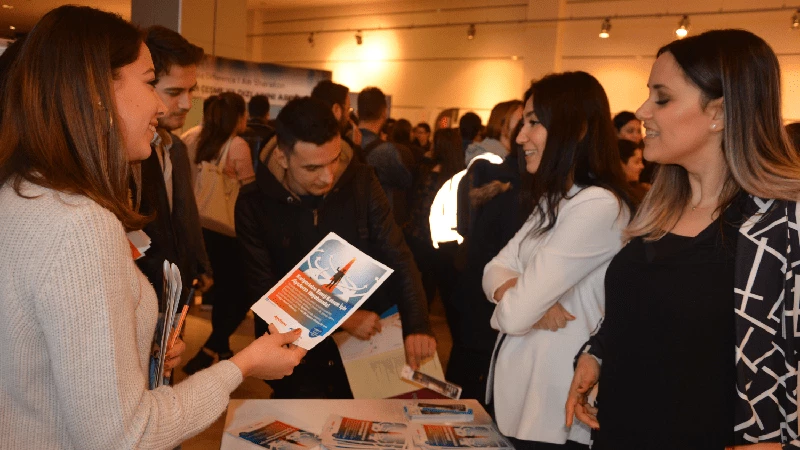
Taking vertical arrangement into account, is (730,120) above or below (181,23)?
below

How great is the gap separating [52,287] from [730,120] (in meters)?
1.33

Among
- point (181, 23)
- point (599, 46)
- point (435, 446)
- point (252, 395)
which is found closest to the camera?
point (435, 446)

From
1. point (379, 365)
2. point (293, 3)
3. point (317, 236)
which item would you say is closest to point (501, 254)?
point (379, 365)

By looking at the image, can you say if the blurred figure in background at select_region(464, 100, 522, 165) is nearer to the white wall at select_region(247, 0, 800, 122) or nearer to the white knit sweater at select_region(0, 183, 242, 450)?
the white knit sweater at select_region(0, 183, 242, 450)

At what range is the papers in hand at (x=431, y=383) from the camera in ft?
7.22

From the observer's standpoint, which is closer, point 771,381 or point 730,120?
point 771,381

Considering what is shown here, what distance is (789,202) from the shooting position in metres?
1.42

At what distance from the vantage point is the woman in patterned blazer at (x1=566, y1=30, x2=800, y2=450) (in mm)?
1390

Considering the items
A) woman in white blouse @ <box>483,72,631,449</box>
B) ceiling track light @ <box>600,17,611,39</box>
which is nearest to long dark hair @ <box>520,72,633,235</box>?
woman in white blouse @ <box>483,72,631,449</box>

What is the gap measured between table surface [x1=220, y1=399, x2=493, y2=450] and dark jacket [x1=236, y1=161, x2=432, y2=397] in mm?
279

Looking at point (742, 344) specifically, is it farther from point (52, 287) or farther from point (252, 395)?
point (252, 395)

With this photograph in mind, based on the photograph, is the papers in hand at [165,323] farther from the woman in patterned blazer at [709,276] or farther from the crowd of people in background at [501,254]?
the woman in patterned blazer at [709,276]

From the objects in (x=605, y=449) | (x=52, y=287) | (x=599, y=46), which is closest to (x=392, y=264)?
(x=605, y=449)

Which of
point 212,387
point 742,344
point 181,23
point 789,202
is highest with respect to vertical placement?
point 181,23
